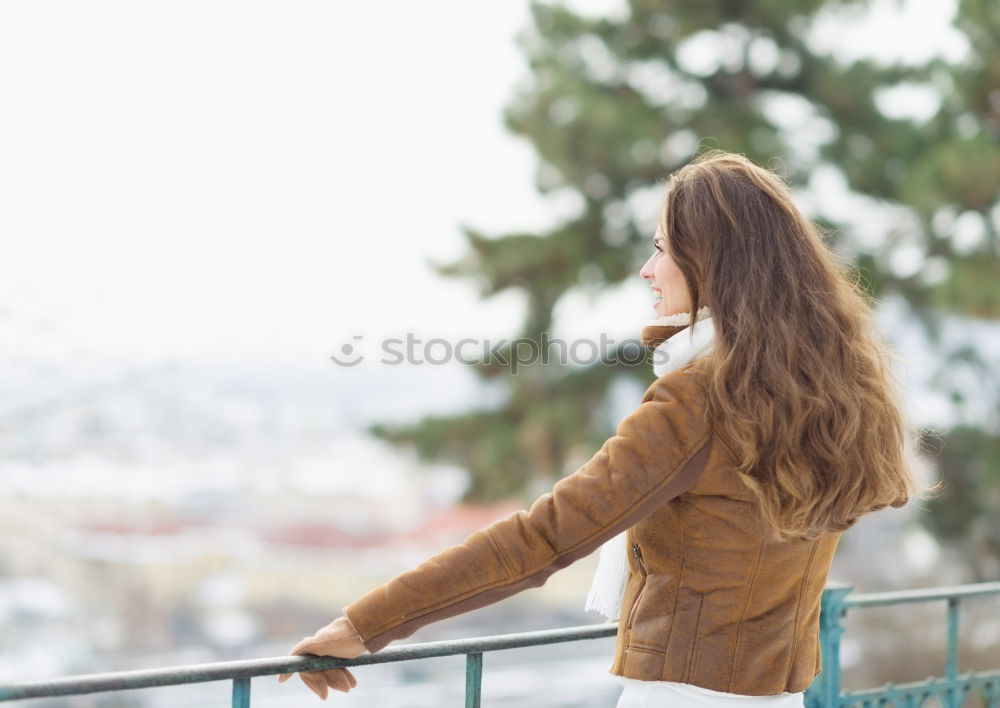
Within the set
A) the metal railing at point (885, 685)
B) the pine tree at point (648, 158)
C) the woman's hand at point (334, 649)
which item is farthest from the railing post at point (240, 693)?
the pine tree at point (648, 158)

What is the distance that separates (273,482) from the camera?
106ft

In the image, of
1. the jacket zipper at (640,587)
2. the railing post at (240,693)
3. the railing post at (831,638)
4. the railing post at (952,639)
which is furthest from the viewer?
the railing post at (952,639)

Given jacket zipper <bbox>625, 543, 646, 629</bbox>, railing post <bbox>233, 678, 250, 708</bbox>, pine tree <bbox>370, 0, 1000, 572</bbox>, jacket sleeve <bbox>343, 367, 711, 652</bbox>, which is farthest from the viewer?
pine tree <bbox>370, 0, 1000, 572</bbox>

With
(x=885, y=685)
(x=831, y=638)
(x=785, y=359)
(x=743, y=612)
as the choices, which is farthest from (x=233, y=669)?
(x=885, y=685)

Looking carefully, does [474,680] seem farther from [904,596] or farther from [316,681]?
[904,596]

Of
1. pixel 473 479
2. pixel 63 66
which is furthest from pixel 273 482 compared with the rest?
pixel 473 479

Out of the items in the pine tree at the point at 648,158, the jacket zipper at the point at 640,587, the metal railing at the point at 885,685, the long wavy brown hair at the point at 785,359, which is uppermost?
the pine tree at the point at 648,158

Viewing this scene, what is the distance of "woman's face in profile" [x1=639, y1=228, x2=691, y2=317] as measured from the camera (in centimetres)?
128

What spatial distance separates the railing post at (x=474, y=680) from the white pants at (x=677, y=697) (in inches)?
15.1

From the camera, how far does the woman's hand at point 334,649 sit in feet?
3.97

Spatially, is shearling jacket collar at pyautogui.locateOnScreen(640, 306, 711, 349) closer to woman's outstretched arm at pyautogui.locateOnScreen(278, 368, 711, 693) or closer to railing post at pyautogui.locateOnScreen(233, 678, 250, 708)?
woman's outstretched arm at pyautogui.locateOnScreen(278, 368, 711, 693)

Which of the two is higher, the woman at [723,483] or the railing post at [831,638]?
the woman at [723,483]

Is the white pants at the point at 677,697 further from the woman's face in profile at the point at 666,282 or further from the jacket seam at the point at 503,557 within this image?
the woman's face in profile at the point at 666,282

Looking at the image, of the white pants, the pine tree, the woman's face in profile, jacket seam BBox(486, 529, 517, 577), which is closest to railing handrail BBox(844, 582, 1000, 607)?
the white pants
